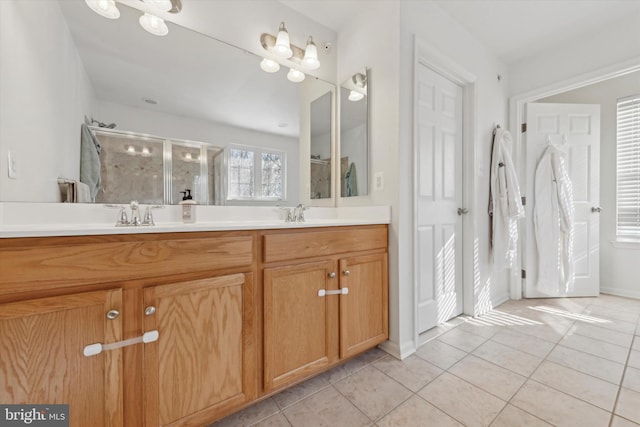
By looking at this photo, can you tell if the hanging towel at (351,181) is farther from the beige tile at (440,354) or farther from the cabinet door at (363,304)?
the beige tile at (440,354)

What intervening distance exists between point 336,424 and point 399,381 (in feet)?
1.55

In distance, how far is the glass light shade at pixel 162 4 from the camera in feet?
4.52

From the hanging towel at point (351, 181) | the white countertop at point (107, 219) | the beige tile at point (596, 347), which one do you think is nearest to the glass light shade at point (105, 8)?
the white countertop at point (107, 219)

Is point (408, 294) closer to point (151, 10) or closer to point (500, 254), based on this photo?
point (500, 254)

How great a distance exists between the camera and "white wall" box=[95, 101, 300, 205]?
133cm

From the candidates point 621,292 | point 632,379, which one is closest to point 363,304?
point 632,379

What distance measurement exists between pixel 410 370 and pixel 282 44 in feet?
7.38

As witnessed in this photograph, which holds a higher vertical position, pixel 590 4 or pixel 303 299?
pixel 590 4

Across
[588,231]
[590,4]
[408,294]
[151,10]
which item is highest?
[590,4]

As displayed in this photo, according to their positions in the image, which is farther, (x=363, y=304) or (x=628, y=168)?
(x=628, y=168)

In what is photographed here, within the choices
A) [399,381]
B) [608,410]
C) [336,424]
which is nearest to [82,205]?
[336,424]

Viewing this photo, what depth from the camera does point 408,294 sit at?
1756 mm

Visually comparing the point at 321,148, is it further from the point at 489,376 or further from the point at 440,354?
the point at 489,376
